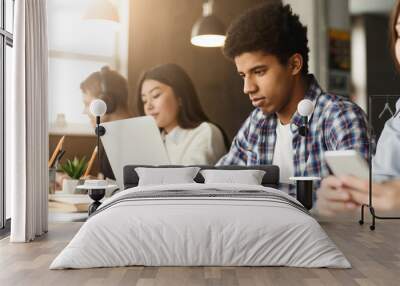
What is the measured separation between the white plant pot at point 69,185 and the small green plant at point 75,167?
0.06 m

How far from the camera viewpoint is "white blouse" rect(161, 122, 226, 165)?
5.88m

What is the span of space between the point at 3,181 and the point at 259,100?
2.93 m

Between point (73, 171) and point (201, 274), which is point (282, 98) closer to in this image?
point (73, 171)

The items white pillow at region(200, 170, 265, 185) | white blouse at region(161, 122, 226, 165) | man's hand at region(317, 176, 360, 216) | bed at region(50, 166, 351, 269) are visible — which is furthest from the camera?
white blouse at region(161, 122, 226, 165)

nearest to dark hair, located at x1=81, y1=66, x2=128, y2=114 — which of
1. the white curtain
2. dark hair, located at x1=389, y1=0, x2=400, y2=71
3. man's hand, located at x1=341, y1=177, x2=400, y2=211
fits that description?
the white curtain

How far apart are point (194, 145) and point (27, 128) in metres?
1.92

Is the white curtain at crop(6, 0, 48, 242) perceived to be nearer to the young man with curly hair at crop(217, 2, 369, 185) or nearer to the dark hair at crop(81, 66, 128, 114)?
the dark hair at crop(81, 66, 128, 114)

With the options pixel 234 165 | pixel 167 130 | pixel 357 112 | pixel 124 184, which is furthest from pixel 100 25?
pixel 357 112

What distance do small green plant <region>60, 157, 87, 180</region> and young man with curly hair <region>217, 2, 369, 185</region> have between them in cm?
163

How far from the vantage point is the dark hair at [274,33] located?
5723 mm

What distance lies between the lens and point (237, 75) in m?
5.87

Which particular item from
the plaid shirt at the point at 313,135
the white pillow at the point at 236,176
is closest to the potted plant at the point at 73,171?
the white pillow at the point at 236,176

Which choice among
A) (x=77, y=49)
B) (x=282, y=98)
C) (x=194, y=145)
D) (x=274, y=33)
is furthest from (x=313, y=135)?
(x=77, y=49)

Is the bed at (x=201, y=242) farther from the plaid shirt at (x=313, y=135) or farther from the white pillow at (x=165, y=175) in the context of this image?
the plaid shirt at (x=313, y=135)
